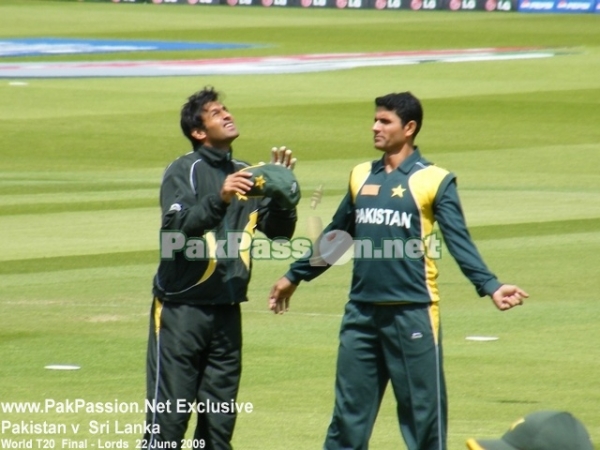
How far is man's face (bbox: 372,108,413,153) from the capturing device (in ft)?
23.7

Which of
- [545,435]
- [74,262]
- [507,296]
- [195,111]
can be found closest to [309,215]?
[74,262]

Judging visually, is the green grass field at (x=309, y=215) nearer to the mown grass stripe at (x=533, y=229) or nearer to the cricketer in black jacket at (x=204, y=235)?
the mown grass stripe at (x=533, y=229)

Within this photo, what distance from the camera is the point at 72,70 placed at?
37500mm

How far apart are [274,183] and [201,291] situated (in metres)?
0.62

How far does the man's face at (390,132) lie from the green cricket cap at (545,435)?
3.37 meters

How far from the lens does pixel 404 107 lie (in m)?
7.21

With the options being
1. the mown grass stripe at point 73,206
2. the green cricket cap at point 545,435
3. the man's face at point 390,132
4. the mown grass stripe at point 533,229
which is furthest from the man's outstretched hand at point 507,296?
the mown grass stripe at point 73,206

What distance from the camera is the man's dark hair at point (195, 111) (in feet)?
23.9

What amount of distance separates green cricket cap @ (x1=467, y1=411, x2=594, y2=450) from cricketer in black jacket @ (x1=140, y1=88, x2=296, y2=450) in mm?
3297

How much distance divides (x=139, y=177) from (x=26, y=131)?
5809 mm

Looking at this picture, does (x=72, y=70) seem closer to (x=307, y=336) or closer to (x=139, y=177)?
(x=139, y=177)

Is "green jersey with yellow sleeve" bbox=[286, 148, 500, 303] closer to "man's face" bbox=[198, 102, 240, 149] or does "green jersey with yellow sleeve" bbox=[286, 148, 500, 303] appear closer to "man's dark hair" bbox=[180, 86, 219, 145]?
"man's face" bbox=[198, 102, 240, 149]

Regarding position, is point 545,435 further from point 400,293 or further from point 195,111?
point 195,111

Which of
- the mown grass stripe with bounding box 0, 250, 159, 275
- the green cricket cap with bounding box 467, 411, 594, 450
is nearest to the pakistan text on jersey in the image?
the green cricket cap with bounding box 467, 411, 594, 450
